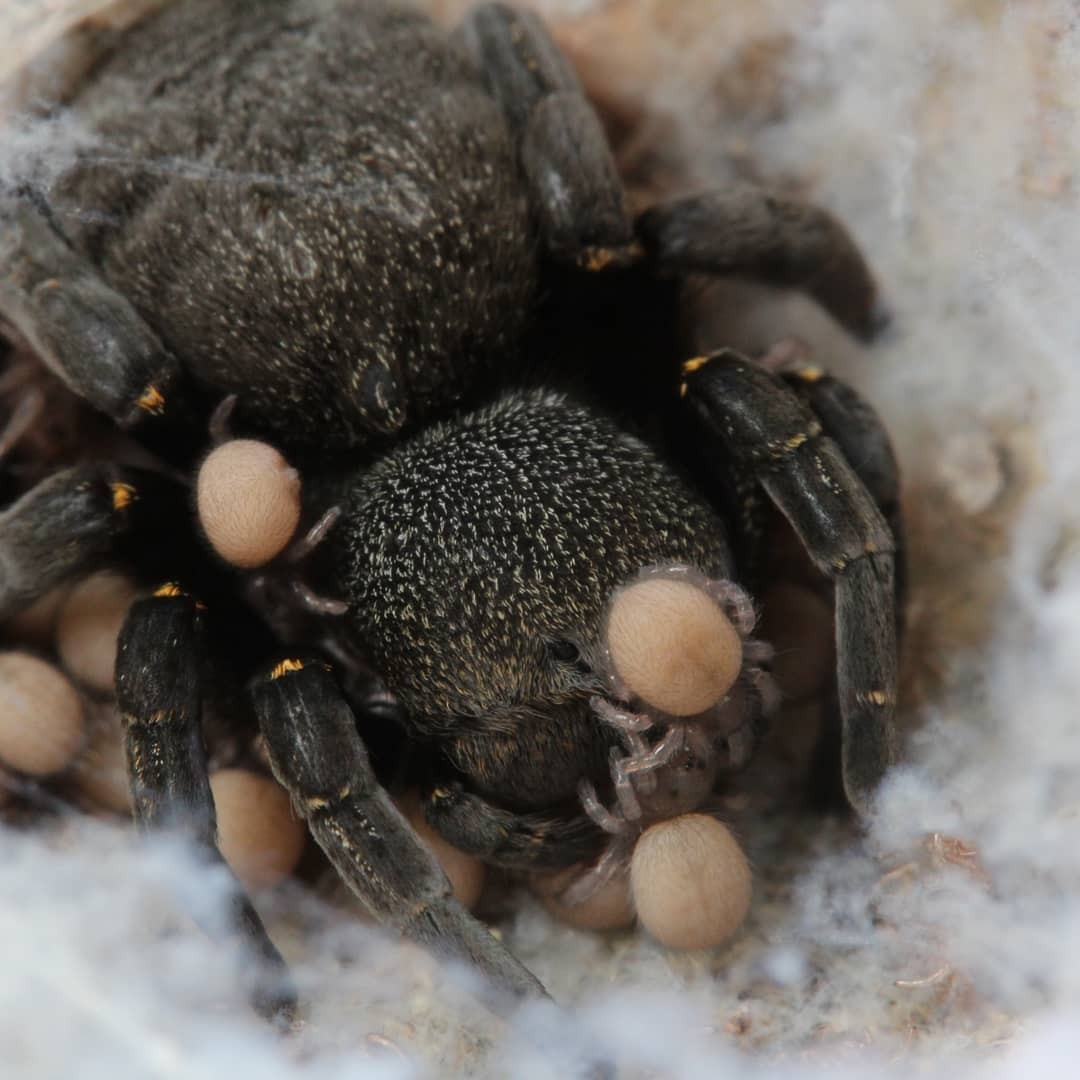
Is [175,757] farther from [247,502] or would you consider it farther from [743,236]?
[743,236]

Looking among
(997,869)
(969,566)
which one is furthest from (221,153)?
(997,869)

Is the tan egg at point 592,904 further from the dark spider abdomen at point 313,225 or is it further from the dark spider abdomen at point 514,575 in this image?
the dark spider abdomen at point 313,225

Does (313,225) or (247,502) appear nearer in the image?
(247,502)

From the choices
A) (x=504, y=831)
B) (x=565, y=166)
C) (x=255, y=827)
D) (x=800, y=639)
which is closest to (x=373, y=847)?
(x=504, y=831)

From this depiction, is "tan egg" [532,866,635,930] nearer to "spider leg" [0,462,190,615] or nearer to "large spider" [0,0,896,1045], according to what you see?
"large spider" [0,0,896,1045]

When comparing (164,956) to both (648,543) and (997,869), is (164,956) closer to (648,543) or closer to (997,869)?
(648,543)
